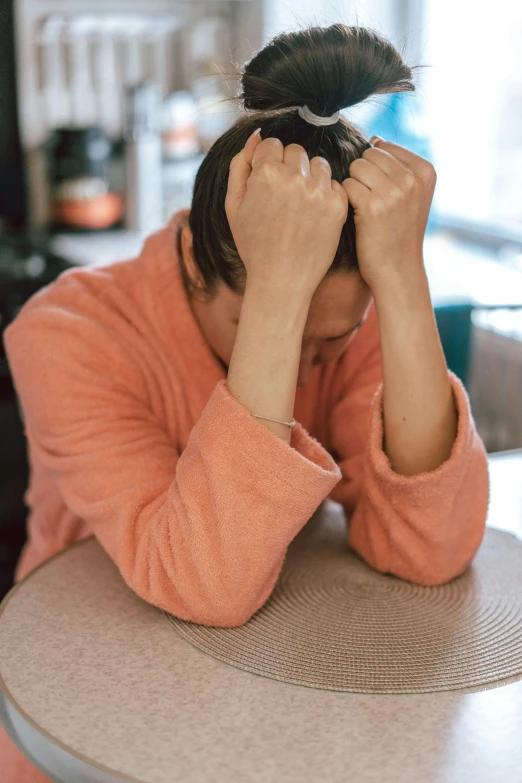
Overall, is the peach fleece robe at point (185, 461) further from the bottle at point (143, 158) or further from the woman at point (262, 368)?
the bottle at point (143, 158)

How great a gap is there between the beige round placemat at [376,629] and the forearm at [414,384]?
0.13 meters

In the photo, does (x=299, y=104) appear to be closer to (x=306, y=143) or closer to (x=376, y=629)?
(x=306, y=143)

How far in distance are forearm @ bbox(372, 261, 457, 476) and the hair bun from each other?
0.20m

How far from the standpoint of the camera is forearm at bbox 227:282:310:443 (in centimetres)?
83

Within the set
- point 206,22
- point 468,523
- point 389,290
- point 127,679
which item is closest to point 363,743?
point 127,679

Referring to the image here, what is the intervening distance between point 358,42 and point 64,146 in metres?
2.23

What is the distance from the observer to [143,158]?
9.41ft

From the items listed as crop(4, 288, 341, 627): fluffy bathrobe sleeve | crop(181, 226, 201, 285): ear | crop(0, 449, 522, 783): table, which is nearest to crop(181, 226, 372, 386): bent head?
crop(181, 226, 201, 285): ear

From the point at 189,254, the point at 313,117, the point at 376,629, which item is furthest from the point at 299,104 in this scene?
the point at 376,629

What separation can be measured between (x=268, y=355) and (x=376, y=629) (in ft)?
0.89

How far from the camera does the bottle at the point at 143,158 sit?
287 centimetres

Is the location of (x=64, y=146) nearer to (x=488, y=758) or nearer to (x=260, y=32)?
(x=260, y=32)

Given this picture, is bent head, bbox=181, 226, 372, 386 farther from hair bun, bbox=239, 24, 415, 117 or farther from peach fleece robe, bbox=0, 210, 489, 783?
hair bun, bbox=239, 24, 415, 117

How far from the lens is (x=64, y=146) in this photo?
113 inches
